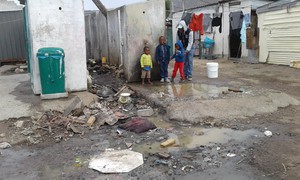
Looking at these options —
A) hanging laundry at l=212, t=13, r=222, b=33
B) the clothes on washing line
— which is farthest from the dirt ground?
hanging laundry at l=212, t=13, r=222, b=33

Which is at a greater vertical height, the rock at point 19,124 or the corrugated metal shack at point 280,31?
the corrugated metal shack at point 280,31

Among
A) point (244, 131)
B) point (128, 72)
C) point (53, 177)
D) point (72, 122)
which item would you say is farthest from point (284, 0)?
point (53, 177)

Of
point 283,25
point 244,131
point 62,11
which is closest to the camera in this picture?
point 244,131

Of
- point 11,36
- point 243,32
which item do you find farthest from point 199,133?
point 243,32

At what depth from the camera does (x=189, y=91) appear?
26.9 feet

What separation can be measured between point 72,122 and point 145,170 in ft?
8.16

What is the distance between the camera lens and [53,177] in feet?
13.4

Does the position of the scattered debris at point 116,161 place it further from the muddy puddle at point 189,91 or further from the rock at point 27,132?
the muddy puddle at point 189,91

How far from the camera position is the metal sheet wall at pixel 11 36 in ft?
43.7

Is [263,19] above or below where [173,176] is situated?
above

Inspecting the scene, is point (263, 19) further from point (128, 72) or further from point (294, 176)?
point (294, 176)

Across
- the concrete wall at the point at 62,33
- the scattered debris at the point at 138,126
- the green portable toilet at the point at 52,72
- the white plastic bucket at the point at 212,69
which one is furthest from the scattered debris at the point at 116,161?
the white plastic bucket at the point at 212,69

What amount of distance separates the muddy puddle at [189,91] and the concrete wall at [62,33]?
215 cm

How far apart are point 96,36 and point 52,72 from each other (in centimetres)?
824
